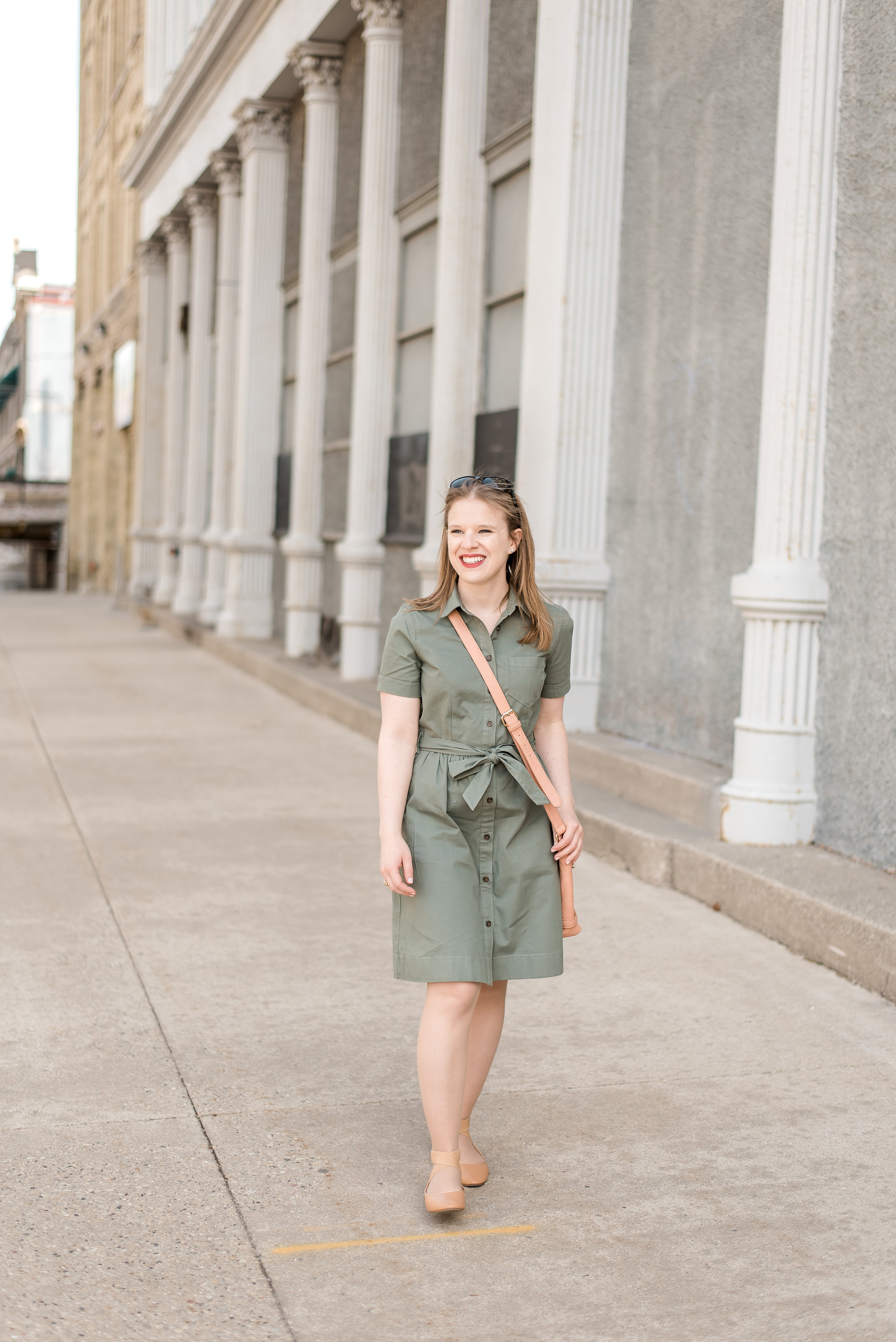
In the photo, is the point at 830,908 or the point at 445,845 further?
the point at 830,908

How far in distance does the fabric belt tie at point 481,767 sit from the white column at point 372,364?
33.4 ft

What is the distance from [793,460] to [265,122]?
13718 mm

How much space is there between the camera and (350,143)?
15672 mm

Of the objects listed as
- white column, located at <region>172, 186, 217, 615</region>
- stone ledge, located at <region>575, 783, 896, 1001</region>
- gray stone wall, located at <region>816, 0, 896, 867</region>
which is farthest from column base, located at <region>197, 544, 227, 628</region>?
gray stone wall, located at <region>816, 0, 896, 867</region>

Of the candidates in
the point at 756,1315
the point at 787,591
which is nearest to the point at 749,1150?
the point at 756,1315

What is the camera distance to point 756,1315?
292 centimetres

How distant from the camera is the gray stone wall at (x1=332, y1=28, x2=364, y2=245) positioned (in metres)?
15.4

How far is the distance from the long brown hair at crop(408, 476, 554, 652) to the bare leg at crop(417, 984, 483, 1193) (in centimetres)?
81

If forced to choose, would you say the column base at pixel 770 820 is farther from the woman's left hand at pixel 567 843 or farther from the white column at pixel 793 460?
the woman's left hand at pixel 567 843

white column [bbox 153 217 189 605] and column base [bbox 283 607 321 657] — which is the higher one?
white column [bbox 153 217 189 605]

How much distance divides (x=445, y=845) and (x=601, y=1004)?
1851 millimetres

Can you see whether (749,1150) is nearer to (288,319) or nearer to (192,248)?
(288,319)

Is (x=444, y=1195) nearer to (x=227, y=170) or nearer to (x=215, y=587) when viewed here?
(x=215, y=587)

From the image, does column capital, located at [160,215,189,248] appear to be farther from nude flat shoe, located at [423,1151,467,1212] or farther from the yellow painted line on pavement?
the yellow painted line on pavement
